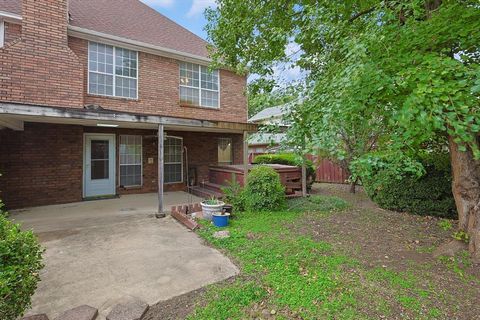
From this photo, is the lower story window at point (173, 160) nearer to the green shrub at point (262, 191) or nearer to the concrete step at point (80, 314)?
the green shrub at point (262, 191)

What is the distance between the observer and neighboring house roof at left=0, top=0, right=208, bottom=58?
329 inches

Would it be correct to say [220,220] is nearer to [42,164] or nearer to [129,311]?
[129,311]

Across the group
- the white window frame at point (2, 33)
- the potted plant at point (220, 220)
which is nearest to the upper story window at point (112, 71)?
the white window frame at point (2, 33)

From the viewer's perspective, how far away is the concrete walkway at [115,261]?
2914 millimetres

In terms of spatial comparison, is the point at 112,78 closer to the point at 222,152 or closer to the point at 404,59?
the point at 222,152

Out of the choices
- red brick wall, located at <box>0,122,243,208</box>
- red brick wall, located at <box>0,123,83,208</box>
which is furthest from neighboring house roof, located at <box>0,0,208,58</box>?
red brick wall, located at <box>0,123,83,208</box>

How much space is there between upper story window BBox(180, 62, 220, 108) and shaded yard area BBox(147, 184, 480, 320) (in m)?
6.32

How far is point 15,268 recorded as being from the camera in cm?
196

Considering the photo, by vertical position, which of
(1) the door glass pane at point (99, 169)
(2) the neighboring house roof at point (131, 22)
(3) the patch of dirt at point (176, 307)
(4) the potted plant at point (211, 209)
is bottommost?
(3) the patch of dirt at point (176, 307)

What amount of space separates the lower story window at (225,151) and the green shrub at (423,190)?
21.4ft

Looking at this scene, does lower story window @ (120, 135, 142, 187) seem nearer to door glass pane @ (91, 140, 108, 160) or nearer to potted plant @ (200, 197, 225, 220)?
door glass pane @ (91, 140, 108, 160)

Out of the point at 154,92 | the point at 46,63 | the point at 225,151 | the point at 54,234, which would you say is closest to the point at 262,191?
the point at 54,234

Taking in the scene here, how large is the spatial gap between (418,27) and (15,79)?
29.7 feet

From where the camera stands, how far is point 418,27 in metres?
2.97
